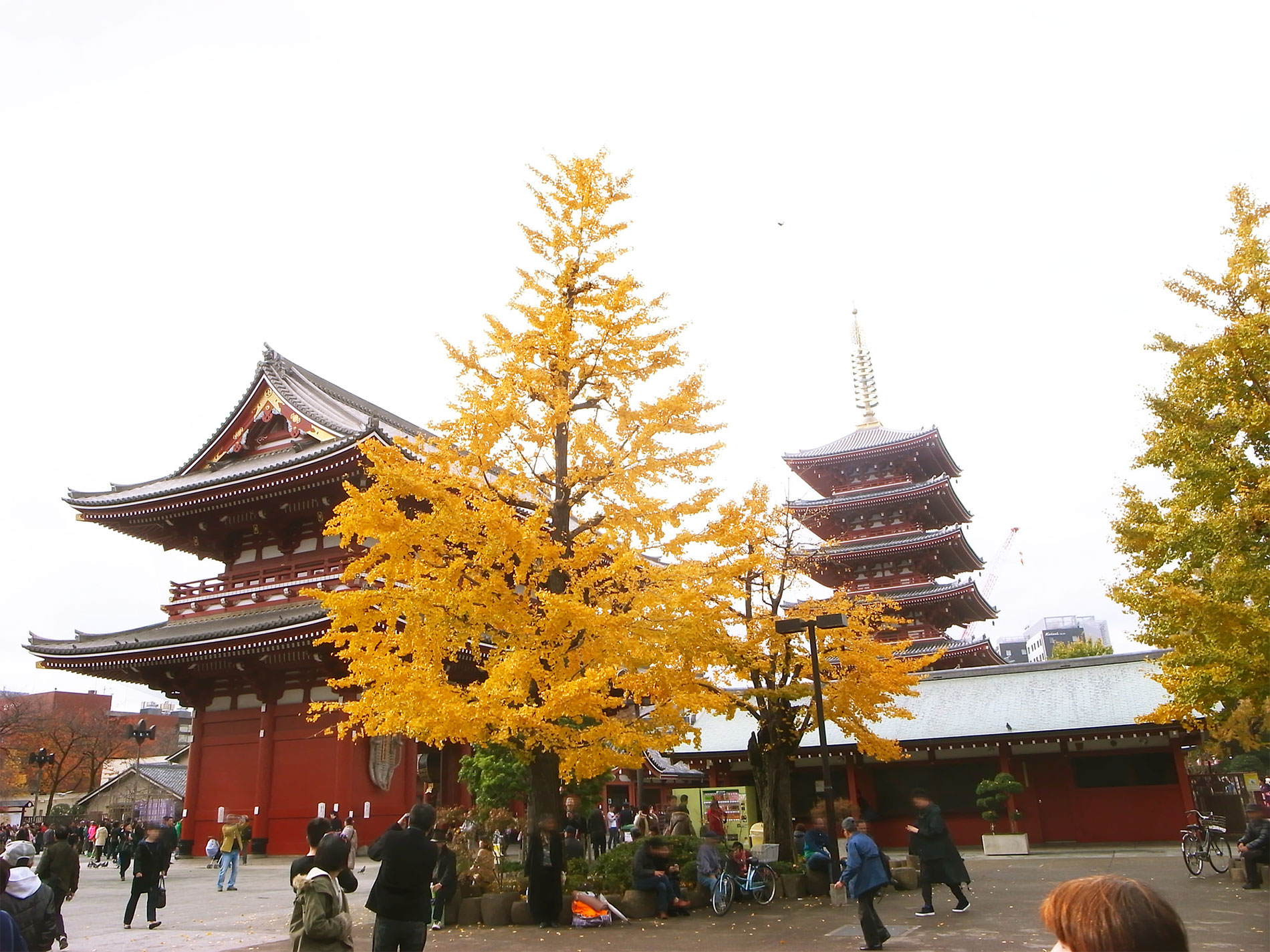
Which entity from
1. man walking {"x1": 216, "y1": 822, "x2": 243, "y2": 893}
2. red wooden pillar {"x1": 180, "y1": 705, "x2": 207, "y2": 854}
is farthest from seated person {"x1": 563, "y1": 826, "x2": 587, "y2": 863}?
red wooden pillar {"x1": 180, "y1": 705, "x2": 207, "y2": 854}

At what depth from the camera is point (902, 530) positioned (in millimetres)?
38188

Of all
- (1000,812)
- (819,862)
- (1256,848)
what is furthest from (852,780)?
(1256,848)

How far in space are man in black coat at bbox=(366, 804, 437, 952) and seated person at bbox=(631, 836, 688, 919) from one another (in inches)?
252

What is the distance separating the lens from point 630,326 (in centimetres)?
1416

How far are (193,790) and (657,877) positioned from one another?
1659cm

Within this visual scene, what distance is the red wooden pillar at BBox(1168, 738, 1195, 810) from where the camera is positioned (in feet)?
75.0

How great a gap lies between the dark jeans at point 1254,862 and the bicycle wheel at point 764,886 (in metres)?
7.28

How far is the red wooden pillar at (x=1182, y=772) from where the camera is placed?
2288 cm

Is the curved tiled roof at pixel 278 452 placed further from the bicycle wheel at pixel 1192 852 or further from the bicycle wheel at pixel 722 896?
the bicycle wheel at pixel 1192 852

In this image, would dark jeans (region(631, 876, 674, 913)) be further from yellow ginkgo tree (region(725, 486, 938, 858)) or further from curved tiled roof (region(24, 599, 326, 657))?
curved tiled roof (region(24, 599, 326, 657))

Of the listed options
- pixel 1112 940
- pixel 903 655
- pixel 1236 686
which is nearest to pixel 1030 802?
pixel 903 655

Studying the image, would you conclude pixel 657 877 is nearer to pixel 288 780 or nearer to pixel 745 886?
pixel 745 886

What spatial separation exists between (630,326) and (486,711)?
247 inches

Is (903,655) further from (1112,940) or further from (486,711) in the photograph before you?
(1112,940)
